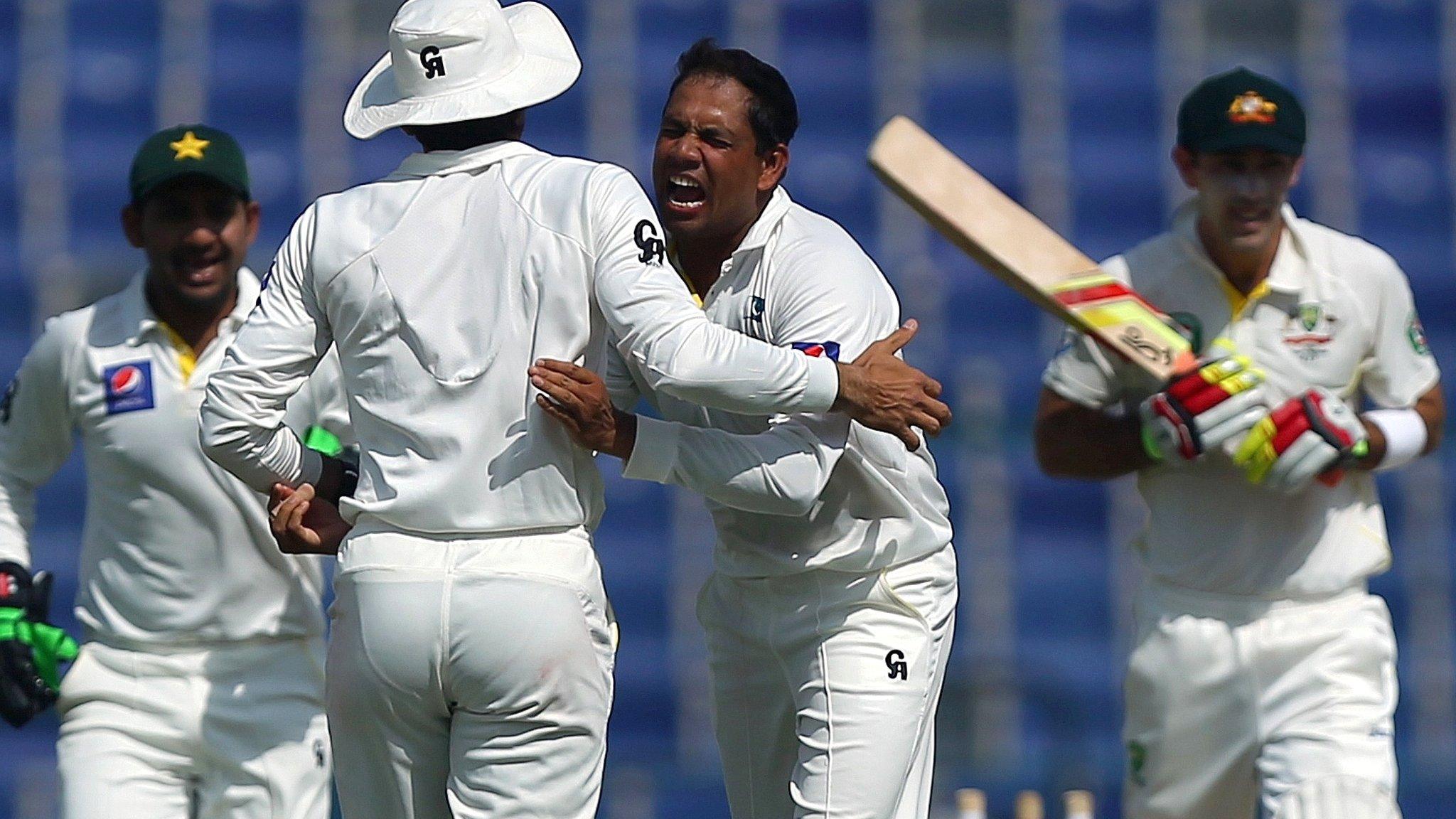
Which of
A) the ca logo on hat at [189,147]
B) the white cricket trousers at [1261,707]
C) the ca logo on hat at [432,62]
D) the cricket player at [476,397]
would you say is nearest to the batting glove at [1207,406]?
the white cricket trousers at [1261,707]

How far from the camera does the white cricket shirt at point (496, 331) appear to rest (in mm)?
2705

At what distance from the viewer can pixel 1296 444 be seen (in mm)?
3604

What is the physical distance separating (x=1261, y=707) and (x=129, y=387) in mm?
2003

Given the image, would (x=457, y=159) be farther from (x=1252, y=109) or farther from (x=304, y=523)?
(x=1252, y=109)

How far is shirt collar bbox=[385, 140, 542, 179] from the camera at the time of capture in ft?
9.20

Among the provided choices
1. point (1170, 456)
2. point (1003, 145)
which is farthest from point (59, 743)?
point (1003, 145)

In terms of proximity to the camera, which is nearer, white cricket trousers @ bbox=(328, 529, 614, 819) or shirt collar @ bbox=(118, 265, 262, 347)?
white cricket trousers @ bbox=(328, 529, 614, 819)

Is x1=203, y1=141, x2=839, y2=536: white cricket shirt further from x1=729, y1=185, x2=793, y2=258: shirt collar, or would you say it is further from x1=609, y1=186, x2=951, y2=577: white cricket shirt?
x1=729, y1=185, x2=793, y2=258: shirt collar

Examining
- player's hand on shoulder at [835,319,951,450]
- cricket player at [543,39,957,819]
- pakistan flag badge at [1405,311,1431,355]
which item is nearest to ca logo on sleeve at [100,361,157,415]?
cricket player at [543,39,957,819]

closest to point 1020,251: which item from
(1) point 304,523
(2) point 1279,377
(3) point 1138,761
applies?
(2) point 1279,377

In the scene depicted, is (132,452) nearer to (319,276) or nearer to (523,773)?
(319,276)

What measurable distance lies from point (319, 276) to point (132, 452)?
102cm

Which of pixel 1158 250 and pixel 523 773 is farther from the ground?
pixel 1158 250

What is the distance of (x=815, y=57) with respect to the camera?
8.23 meters
